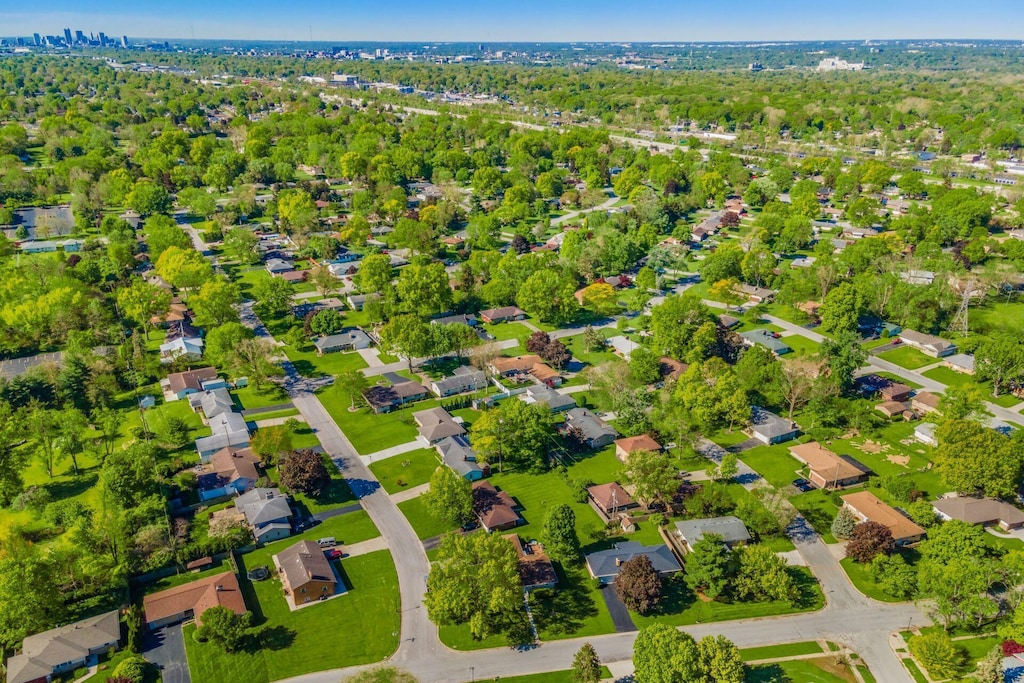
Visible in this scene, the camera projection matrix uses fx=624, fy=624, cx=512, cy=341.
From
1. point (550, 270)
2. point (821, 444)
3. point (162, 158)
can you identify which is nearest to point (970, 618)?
point (821, 444)

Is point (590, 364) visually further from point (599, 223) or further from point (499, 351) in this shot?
point (599, 223)

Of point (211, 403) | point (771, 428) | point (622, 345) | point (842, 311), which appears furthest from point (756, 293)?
point (211, 403)

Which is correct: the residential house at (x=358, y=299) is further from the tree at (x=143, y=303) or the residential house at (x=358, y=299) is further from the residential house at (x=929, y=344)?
the residential house at (x=929, y=344)

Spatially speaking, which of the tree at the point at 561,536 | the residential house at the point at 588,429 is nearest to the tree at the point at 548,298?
the residential house at the point at 588,429

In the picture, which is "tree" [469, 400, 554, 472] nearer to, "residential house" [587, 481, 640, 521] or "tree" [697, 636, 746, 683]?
"residential house" [587, 481, 640, 521]

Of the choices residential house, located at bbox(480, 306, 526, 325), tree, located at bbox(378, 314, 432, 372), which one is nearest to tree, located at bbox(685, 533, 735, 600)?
tree, located at bbox(378, 314, 432, 372)
